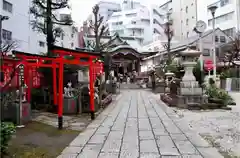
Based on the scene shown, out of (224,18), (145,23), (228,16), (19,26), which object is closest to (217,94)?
(19,26)

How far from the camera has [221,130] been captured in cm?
751

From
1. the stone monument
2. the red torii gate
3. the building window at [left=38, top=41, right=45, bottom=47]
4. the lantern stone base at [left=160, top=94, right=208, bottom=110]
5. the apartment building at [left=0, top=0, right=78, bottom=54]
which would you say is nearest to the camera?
the red torii gate

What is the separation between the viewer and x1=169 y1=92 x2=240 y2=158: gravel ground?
18.7 ft

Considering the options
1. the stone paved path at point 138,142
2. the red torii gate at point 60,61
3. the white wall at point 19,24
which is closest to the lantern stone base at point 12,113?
the red torii gate at point 60,61

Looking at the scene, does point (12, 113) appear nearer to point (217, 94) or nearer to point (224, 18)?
point (217, 94)

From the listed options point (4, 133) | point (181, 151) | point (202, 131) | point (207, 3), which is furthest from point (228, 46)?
point (4, 133)

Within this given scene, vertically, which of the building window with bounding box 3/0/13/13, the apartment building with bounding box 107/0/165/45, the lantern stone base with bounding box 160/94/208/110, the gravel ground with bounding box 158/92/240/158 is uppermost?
the apartment building with bounding box 107/0/165/45

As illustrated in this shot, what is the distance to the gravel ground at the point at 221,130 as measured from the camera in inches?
225

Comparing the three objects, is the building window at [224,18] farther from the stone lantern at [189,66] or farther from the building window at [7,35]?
the stone lantern at [189,66]

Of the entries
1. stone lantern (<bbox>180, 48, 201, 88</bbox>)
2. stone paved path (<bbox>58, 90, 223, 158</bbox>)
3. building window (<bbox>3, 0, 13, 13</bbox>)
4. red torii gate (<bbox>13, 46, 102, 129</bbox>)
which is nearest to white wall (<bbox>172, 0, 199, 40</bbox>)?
building window (<bbox>3, 0, 13, 13</bbox>)

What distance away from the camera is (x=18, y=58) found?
9.11 meters

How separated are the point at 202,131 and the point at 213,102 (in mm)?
5465

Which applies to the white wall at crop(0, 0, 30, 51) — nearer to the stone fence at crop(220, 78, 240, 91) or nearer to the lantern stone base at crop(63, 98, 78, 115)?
the lantern stone base at crop(63, 98, 78, 115)

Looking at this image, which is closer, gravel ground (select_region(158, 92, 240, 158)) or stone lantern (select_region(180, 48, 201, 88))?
gravel ground (select_region(158, 92, 240, 158))
